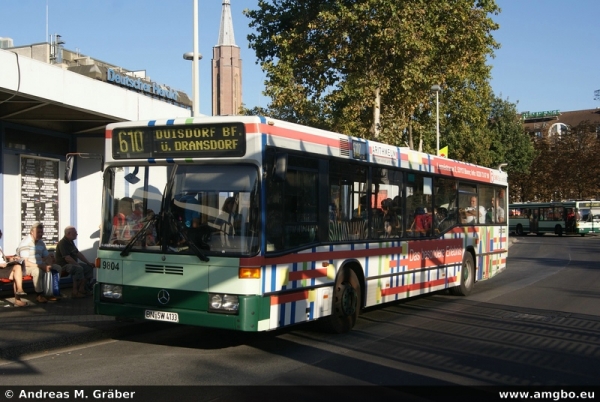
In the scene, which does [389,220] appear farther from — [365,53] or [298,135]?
[365,53]

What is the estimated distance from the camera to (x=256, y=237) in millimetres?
8156

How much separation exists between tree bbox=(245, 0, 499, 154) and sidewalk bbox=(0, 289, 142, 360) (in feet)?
50.7

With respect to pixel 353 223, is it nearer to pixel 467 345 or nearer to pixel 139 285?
pixel 467 345

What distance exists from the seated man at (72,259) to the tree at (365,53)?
46.1 ft

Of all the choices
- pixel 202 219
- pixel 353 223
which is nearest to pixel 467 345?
pixel 353 223

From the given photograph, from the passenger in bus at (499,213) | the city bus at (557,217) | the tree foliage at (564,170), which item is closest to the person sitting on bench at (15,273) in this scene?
the passenger in bus at (499,213)

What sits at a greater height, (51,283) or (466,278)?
(51,283)

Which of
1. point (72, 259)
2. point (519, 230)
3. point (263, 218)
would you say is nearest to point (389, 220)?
point (263, 218)

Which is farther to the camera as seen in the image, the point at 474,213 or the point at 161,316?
the point at 474,213

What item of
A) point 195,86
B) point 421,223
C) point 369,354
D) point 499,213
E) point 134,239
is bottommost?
point 369,354

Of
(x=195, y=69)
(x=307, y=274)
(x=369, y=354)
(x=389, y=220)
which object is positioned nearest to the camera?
(x=369, y=354)

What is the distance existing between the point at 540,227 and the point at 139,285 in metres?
56.0

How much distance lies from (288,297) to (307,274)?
0.58 m

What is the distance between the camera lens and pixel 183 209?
851 cm
